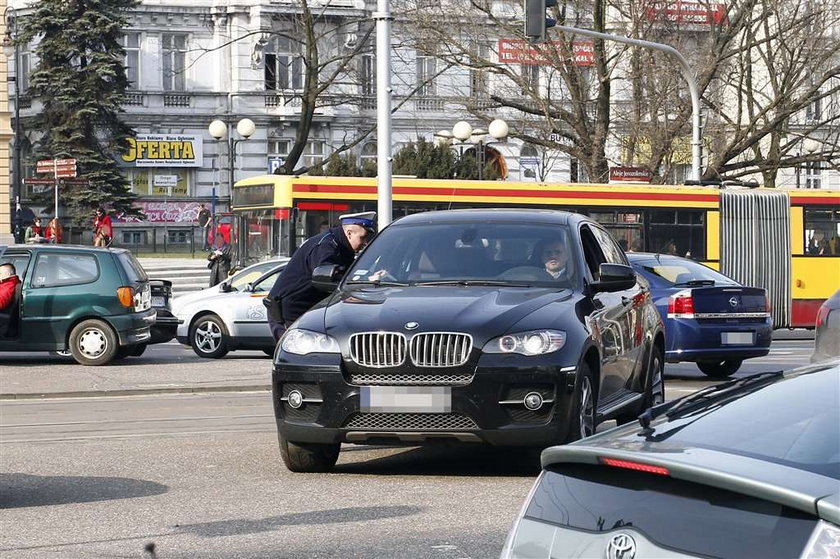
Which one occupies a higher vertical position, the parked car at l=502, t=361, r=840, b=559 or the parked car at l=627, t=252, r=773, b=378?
the parked car at l=502, t=361, r=840, b=559

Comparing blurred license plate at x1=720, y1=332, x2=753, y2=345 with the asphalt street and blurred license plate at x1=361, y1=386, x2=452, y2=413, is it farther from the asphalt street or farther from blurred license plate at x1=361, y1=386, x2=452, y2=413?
blurred license plate at x1=361, y1=386, x2=452, y2=413

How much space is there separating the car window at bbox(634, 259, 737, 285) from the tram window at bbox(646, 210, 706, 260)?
12.0 meters

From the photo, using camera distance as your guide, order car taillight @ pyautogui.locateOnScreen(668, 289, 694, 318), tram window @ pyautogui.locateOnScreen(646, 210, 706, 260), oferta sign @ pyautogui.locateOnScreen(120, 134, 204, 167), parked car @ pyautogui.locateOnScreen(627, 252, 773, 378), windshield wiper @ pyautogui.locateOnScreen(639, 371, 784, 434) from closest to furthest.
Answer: windshield wiper @ pyautogui.locateOnScreen(639, 371, 784, 434)
parked car @ pyautogui.locateOnScreen(627, 252, 773, 378)
car taillight @ pyautogui.locateOnScreen(668, 289, 694, 318)
tram window @ pyautogui.locateOnScreen(646, 210, 706, 260)
oferta sign @ pyautogui.locateOnScreen(120, 134, 204, 167)

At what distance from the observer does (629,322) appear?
36.3 ft

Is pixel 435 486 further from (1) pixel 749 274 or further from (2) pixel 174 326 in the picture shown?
(1) pixel 749 274

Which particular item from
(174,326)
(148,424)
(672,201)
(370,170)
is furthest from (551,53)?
(148,424)

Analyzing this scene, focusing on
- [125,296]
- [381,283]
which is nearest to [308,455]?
[381,283]

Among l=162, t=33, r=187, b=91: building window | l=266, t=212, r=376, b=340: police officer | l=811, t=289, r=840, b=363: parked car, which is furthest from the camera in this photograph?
l=162, t=33, r=187, b=91: building window

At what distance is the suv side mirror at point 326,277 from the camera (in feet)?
35.8

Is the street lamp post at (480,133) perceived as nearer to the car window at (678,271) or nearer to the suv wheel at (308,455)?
the car window at (678,271)

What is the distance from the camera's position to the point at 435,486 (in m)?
Answer: 9.19

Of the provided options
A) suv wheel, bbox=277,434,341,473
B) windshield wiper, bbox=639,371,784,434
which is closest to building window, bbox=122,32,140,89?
suv wheel, bbox=277,434,341,473

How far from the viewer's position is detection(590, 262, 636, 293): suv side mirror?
10.1 meters

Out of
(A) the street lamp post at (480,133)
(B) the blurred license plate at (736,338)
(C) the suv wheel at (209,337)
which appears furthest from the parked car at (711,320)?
(A) the street lamp post at (480,133)
